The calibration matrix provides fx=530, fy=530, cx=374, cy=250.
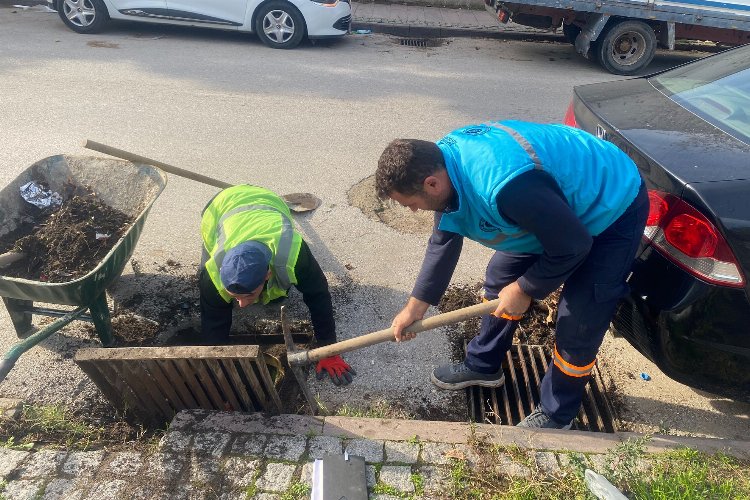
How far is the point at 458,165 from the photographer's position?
204cm

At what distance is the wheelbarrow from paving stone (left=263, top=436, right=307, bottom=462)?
120 cm

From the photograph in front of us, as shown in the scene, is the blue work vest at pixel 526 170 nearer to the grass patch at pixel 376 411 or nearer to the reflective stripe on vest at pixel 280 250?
the reflective stripe on vest at pixel 280 250

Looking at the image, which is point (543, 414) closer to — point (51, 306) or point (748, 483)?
point (748, 483)

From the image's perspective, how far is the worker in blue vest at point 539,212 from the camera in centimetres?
194

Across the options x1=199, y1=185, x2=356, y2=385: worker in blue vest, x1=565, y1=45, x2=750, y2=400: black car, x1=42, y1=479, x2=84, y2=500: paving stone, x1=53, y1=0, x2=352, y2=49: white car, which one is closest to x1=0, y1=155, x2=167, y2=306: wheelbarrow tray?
x1=199, y1=185, x2=356, y2=385: worker in blue vest

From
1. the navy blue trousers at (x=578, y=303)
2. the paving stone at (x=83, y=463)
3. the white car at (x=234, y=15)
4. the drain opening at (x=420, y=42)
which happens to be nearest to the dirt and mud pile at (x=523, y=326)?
the navy blue trousers at (x=578, y=303)

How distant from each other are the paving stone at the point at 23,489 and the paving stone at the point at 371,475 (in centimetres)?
144

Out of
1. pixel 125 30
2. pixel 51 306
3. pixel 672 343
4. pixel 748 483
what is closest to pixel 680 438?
pixel 748 483

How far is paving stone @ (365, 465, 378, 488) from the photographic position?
2.36 metres

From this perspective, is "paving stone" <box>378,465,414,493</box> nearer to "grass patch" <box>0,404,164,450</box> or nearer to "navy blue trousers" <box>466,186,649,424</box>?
"navy blue trousers" <box>466,186,649,424</box>

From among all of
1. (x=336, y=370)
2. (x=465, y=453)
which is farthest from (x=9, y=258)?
(x=465, y=453)

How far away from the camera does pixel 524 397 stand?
315 centimetres

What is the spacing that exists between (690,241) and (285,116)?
16.1ft

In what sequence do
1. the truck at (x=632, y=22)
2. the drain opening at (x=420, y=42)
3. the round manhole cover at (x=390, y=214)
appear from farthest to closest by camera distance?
the drain opening at (x=420, y=42) < the truck at (x=632, y=22) < the round manhole cover at (x=390, y=214)
